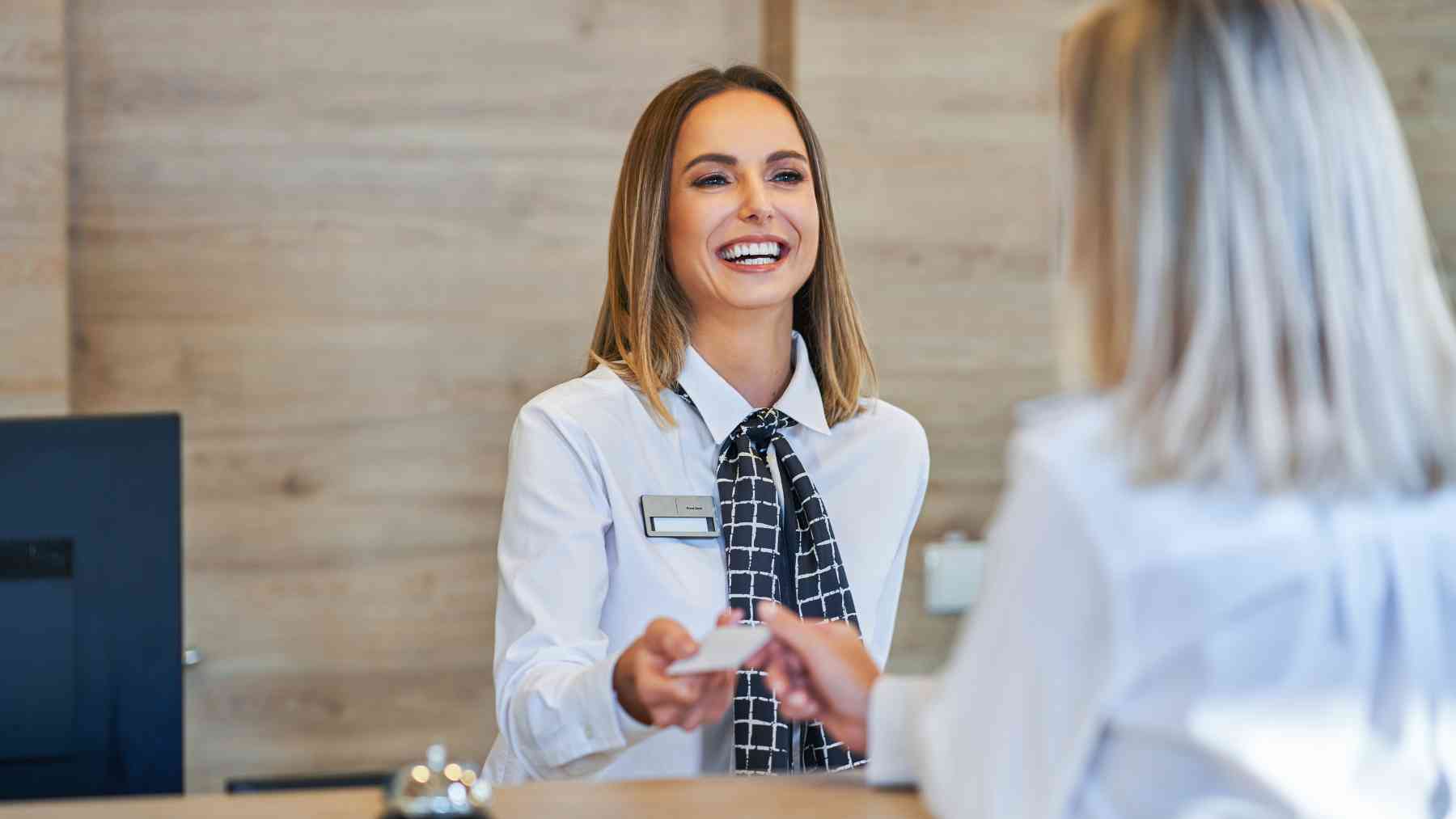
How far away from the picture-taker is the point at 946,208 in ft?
11.0

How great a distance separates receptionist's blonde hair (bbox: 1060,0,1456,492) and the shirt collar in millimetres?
1032

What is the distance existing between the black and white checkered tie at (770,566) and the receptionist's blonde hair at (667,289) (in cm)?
10

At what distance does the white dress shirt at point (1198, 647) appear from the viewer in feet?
3.44

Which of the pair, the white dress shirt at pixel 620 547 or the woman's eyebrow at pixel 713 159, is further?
the woman's eyebrow at pixel 713 159

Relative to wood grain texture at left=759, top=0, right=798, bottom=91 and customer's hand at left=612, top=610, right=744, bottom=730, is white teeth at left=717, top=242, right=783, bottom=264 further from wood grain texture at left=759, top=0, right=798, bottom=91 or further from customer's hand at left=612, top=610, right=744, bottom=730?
wood grain texture at left=759, top=0, right=798, bottom=91

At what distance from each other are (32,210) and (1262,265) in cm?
241

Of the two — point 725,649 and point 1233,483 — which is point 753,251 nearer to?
point 725,649

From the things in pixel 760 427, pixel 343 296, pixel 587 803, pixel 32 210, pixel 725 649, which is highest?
pixel 32 210

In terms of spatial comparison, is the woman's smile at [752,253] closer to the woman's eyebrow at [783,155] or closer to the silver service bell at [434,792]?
the woman's eyebrow at [783,155]

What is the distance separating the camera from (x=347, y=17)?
3.09 meters

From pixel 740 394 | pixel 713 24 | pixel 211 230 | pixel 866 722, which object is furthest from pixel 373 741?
pixel 866 722

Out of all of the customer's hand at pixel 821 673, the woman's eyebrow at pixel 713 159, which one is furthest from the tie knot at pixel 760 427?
the customer's hand at pixel 821 673

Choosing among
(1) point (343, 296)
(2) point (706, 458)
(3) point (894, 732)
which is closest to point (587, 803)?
(3) point (894, 732)

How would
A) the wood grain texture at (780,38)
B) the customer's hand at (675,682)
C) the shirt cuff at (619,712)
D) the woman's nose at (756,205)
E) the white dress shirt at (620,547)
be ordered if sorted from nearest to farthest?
1. the customer's hand at (675,682)
2. the shirt cuff at (619,712)
3. the white dress shirt at (620,547)
4. the woman's nose at (756,205)
5. the wood grain texture at (780,38)
